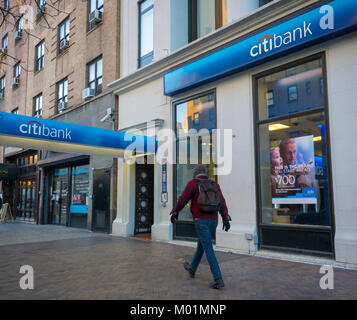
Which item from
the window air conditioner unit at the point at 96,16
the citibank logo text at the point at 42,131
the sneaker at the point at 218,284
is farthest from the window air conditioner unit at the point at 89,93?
the sneaker at the point at 218,284

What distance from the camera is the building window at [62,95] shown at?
1635cm

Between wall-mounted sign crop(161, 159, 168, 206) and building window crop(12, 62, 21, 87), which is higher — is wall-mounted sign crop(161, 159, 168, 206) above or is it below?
below

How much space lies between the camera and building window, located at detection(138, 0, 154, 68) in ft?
39.8

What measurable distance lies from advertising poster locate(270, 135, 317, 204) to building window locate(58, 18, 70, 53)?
12.7 m

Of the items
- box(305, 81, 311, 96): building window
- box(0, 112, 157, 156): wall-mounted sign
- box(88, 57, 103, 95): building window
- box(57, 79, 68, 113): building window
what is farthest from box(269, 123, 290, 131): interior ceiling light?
box(57, 79, 68, 113): building window

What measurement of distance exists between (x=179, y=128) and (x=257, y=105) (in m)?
2.89

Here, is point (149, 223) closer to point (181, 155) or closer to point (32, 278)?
point (181, 155)

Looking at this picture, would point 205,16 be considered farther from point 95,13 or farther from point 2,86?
point 2,86

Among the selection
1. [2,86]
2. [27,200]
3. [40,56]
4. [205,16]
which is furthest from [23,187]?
[205,16]

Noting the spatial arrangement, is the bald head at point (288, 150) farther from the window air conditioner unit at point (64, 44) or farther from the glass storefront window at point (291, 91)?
the window air conditioner unit at point (64, 44)

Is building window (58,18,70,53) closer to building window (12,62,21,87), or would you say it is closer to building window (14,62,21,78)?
building window (12,62,21,87)

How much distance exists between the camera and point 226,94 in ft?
29.3

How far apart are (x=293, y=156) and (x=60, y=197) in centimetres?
1246

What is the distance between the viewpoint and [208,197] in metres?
5.25
